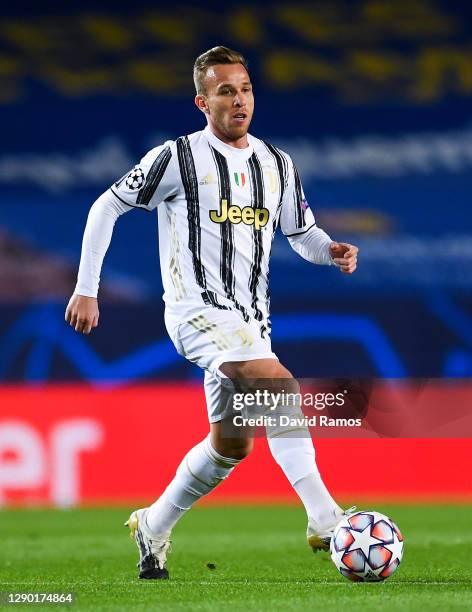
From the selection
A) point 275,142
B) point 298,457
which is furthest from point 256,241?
point 275,142

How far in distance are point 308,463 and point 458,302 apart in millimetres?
7089

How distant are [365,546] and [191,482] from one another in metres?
0.76

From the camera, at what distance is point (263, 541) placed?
7074 millimetres

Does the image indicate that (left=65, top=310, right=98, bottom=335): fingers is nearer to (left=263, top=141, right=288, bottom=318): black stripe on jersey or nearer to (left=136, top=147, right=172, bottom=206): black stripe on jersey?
(left=136, top=147, right=172, bottom=206): black stripe on jersey

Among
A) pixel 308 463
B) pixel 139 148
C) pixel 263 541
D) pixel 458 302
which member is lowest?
pixel 263 541

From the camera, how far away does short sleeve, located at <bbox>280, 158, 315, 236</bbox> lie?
5.17 m

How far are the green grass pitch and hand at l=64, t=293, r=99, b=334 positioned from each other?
3.03 ft

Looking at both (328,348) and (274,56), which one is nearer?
(328,348)

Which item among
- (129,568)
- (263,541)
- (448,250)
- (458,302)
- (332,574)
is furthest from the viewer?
(448,250)


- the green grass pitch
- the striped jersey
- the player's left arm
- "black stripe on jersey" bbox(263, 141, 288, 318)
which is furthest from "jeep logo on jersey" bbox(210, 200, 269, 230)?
the green grass pitch

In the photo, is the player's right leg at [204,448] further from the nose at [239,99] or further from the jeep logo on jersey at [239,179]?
the nose at [239,99]

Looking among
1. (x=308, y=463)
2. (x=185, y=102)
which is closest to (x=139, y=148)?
(x=185, y=102)

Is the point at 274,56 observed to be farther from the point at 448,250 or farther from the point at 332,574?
the point at 332,574

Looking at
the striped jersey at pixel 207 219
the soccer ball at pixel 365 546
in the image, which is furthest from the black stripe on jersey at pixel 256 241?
the soccer ball at pixel 365 546
